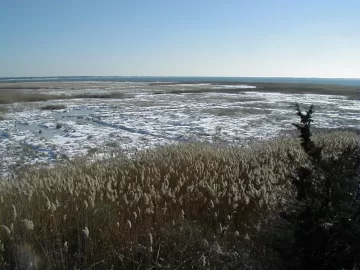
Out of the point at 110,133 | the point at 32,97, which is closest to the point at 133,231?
the point at 110,133

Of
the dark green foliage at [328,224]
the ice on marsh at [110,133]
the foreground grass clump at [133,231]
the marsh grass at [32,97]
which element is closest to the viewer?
the dark green foliage at [328,224]

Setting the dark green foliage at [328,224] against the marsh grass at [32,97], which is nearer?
the dark green foliage at [328,224]

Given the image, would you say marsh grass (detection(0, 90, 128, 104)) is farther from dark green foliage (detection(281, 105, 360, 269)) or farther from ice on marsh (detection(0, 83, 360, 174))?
dark green foliage (detection(281, 105, 360, 269))

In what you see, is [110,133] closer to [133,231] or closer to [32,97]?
[133,231]

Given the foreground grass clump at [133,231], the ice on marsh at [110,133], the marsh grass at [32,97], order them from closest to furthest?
the foreground grass clump at [133,231], the ice on marsh at [110,133], the marsh grass at [32,97]

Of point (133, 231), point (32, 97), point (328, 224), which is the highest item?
point (328, 224)

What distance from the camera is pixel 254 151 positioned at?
8352 millimetres

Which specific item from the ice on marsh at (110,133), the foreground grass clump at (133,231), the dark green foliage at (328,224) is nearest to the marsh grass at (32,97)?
the ice on marsh at (110,133)

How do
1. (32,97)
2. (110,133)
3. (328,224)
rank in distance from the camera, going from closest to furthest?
(328,224) → (110,133) → (32,97)

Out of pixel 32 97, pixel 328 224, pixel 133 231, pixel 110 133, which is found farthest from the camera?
pixel 32 97

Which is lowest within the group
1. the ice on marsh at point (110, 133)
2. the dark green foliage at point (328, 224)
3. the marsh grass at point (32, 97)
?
the ice on marsh at point (110, 133)

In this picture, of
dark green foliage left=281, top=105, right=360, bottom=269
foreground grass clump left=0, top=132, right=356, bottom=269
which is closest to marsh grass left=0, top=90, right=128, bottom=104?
foreground grass clump left=0, top=132, right=356, bottom=269

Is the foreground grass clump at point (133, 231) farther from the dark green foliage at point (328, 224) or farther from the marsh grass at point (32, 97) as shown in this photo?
the marsh grass at point (32, 97)

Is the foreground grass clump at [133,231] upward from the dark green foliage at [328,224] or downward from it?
downward
